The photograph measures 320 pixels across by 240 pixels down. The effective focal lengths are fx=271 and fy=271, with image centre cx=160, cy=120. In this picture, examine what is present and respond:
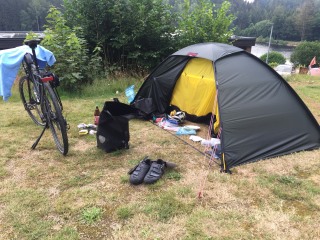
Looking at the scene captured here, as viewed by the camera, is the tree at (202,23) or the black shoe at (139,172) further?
the tree at (202,23)

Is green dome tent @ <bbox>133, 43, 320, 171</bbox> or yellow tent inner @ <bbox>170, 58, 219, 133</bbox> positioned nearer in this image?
green dome tent @ <bbox>133, 43, 320, 171</bbox>

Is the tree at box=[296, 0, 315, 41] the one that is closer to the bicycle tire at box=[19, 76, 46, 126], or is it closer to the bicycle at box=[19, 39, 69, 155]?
the bicycle tire at box=[19, 76, 46, 126]

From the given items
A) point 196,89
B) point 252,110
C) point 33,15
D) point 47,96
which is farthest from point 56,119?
point 33,15

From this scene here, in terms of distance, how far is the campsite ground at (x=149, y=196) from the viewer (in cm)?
224

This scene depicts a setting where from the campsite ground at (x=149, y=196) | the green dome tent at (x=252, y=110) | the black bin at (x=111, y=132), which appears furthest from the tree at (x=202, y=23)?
the black bin at (x=111, y=132)

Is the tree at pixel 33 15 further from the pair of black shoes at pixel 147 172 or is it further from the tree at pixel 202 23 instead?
the pair of black shoes at pixel 147 172

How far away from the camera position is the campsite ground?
2.24 metres

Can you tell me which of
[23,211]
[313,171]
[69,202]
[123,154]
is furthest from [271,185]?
[23,211]

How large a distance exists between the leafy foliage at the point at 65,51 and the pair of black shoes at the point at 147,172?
4.07m

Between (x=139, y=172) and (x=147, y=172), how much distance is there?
0.34 ft

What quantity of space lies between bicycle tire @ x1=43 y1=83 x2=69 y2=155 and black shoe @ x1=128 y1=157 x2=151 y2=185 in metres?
0.97

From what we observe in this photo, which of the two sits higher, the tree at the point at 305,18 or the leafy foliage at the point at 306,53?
the tree at the point at 305,18

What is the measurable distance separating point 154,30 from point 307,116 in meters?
5.35

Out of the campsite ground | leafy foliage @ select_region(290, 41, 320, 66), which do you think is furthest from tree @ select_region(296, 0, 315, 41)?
the campsite ground
